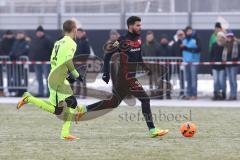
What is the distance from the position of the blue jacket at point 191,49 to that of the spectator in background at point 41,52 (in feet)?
12.6

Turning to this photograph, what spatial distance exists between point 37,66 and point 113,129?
27.4 feet

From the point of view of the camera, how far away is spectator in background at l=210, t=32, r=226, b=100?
66.9 ft

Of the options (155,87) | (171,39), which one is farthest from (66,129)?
(171,39)

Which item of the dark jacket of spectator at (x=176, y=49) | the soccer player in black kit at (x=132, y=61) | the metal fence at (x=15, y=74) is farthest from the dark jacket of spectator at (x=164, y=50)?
the soccer player in black kit at (x=132, y=61)

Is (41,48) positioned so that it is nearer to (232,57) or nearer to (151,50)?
(151,50)

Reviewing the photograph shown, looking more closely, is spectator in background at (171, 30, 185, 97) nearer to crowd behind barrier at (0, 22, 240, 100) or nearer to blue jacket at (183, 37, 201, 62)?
crowd behind barrier at (0, 22, 240, 100)

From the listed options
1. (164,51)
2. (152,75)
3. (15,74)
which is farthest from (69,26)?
(15,74)

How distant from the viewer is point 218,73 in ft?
67.6

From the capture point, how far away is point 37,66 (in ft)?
71.4

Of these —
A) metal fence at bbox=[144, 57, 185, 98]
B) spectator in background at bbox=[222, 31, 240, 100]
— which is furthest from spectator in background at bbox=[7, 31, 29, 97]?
spectator in background at bbox=[222, 31, 240, 100]

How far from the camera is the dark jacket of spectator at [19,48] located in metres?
21.9

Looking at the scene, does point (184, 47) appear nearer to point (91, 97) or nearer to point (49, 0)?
point (91, 97)

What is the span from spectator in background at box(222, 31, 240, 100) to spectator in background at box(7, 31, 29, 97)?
5806 millimetres

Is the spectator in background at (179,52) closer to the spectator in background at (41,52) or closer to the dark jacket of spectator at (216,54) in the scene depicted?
the dark jacket of spectator at (216,54)
